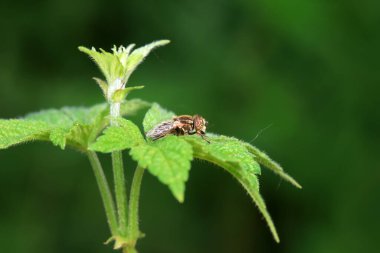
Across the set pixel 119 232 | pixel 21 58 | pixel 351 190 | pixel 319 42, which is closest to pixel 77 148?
pixel 119 232

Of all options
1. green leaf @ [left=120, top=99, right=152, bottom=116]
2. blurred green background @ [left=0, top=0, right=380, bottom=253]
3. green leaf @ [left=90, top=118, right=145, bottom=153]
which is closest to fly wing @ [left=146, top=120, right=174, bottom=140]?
green leaf @ [left=90, top=118, right=145, bottom=153]

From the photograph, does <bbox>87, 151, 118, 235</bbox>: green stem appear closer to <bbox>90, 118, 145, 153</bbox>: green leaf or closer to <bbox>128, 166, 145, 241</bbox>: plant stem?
<bbox>128, 166, 145, 241</bbox>: plant stem

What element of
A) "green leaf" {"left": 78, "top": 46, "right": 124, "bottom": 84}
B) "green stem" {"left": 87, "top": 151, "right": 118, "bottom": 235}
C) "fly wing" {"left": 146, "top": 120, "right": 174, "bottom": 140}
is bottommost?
"green stem" {"left": 87, "top": 151, "right": 118, "bottom": 235}

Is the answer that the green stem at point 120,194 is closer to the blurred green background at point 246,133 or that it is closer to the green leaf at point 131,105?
the green leaf at point 131,105

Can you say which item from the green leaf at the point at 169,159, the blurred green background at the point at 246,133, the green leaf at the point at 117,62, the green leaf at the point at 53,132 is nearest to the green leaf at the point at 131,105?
the green leaf at the point at 53,132

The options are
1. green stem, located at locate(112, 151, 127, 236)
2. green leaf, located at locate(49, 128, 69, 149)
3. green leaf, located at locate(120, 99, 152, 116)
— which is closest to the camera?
green leaf, located at locate(49, 128, 69, 149)

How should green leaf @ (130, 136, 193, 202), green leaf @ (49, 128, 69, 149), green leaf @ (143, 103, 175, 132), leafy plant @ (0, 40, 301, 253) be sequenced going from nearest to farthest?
green leaf @ (130, 136, 193, 202) < leafy plant @ (0, 40, 301, 253) < green leaf @ (49, 128, 69, 149) < green leaf @ (143, 103, 175, 132)

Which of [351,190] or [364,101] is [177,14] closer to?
[364,101]
